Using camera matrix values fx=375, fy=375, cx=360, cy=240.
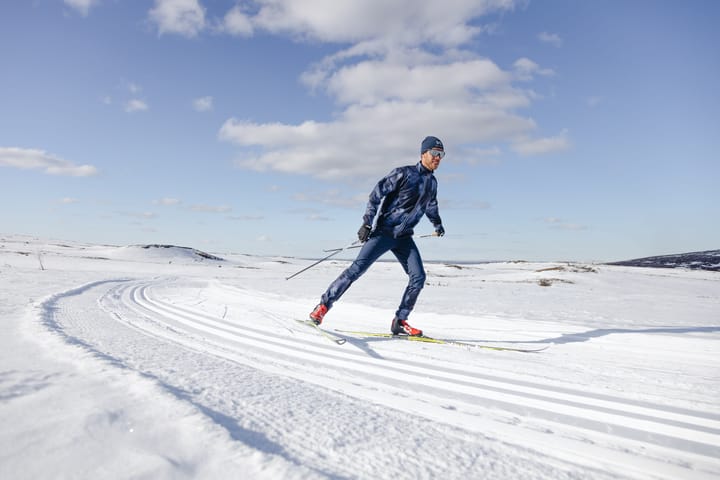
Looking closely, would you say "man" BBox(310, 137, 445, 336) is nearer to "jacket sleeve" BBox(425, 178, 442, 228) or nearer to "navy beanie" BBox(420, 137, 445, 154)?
"navy beanie" BBox(420, 137, 445, 154)

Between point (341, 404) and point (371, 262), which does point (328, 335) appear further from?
point (341, 404)

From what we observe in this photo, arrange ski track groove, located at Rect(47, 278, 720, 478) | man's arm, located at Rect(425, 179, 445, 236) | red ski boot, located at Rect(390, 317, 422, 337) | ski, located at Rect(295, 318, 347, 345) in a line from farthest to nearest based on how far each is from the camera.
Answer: man's arm, located at Rect(425, 179, 445, 236) < red ski boot, located at Rect(390, 317, 422, 337) < ski, located at Rect(295, 318, 347, 345) < ski track groove, located at Rect(47, 278, 720, 478)

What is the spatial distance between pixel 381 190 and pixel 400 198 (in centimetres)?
26

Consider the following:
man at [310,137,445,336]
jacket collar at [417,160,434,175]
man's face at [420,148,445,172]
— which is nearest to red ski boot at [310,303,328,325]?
man at [310,137,445,336]

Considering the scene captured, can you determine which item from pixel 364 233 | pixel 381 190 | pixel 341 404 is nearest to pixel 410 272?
pixel 364 233

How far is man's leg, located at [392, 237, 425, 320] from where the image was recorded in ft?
15.0

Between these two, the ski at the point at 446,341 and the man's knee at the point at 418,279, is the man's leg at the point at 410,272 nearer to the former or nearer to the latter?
the man's knee at the point at 418,279

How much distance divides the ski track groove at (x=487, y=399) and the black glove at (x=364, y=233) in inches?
50.8

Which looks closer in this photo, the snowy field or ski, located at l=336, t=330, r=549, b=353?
the snowy field

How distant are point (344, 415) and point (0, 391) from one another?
1.39 meters

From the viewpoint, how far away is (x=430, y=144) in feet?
15.3

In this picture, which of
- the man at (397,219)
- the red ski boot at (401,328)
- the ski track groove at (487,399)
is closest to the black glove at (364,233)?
the man at (397,219)

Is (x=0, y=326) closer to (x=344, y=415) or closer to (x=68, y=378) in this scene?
(x=68, y=378)

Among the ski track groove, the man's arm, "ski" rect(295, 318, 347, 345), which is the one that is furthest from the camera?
the man's arm
